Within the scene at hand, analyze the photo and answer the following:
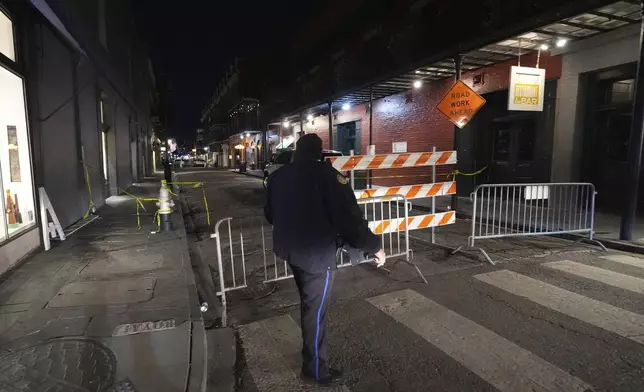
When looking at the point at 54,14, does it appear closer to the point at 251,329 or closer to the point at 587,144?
the point at 251,329

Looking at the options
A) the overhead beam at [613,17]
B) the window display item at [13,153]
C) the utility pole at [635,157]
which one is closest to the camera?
the window display item at [13,153]

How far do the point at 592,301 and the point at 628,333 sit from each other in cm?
87

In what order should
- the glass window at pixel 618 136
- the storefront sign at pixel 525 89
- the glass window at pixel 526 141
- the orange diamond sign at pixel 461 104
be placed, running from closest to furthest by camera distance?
the storefront sign at pixel 525 89 → the orange diamond sign at pixel 461 104 → the glass window at pixel 618 136 → the glass window at pixel 526 141

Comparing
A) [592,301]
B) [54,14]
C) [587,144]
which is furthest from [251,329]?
[587,144]

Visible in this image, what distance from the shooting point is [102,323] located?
3895 millimetres

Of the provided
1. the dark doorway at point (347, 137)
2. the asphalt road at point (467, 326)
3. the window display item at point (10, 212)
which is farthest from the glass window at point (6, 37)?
the dark doorway at point (347, 137)

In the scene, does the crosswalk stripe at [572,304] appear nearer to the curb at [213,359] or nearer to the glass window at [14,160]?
the curb at [213,359]

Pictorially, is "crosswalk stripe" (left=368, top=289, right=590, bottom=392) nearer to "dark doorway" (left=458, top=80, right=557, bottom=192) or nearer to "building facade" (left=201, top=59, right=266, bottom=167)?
"dark doorway" (left=458, top=80, right=557, bottom=192)

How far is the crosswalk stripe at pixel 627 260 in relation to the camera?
20.5ft

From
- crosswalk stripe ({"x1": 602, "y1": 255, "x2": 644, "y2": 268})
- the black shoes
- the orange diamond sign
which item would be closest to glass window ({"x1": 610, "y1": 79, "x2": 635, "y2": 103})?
the orange diamond sign

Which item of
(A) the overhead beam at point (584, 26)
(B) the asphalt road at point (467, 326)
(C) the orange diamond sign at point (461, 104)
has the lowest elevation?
(B) the asphalt road at point (467, 326)

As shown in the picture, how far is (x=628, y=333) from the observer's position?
3.81m

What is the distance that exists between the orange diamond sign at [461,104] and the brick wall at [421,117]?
253cm

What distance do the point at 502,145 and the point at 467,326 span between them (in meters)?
11.5
